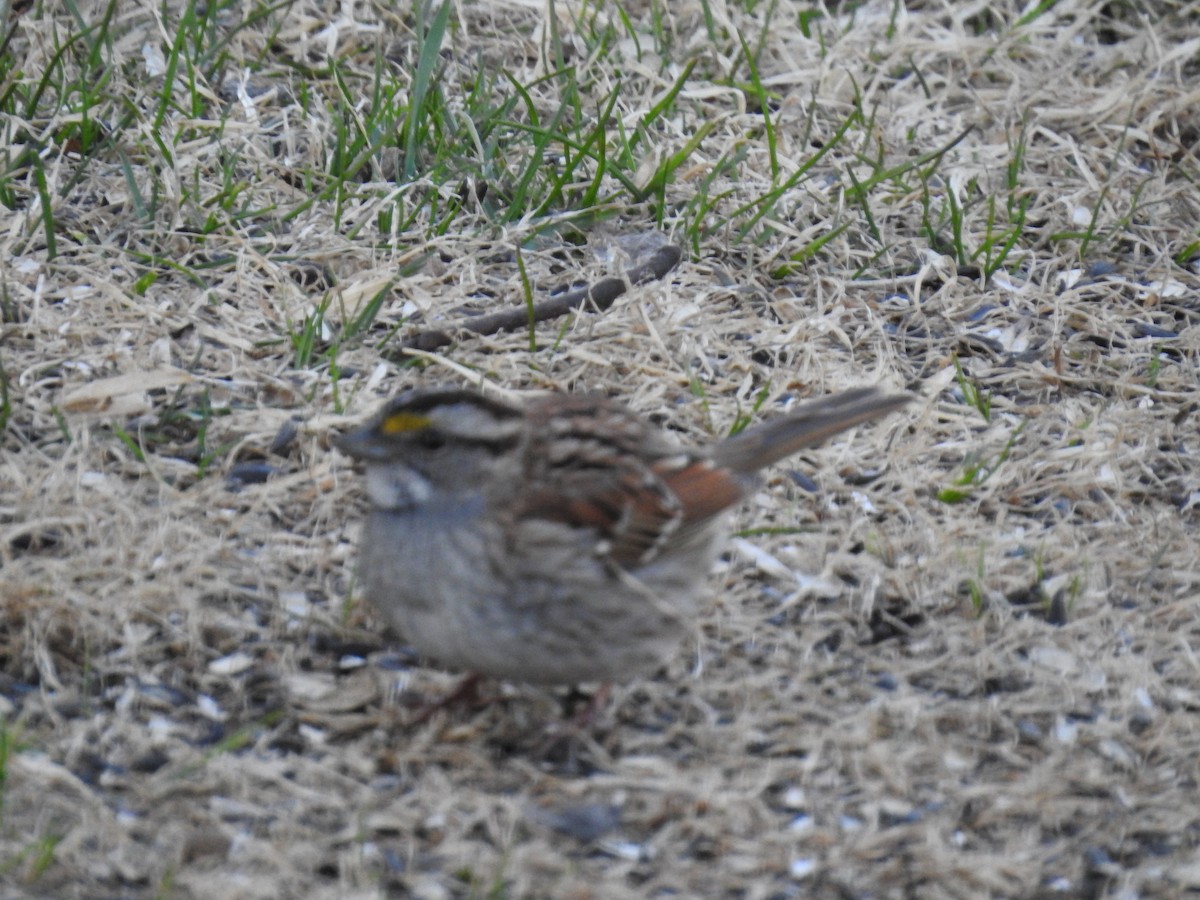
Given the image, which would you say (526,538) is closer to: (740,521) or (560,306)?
(740,521)

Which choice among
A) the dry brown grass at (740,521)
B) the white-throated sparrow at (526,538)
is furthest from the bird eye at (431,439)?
the dry brown grass at (740,521)

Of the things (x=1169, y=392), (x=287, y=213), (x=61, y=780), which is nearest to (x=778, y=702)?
(x=61, y=780)

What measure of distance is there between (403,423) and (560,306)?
5.16 feet

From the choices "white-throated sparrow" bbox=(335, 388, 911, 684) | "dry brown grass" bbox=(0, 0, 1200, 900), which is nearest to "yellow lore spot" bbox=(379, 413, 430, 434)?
"white-throated sparrow" bbox=(335, 388, 911, 684)

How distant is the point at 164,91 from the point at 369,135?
0.65 meters

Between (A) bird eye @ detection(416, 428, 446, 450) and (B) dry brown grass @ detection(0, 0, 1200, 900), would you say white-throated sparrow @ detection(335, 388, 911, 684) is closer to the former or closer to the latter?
(A) bird eye @ detection(416, 428, 446, 450)

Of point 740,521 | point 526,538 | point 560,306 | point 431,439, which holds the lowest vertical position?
point 740,521

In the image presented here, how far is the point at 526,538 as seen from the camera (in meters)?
3.45

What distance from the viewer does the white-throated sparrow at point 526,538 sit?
339cm

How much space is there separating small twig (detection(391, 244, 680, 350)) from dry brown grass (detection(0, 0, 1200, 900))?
8 cm

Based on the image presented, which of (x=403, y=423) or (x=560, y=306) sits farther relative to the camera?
(x=560, y=306)

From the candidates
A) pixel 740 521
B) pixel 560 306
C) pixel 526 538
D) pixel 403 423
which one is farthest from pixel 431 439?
pixel 560 306

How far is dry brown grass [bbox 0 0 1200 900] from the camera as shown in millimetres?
3324

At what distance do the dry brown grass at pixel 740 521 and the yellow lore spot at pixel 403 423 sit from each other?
59 cm
